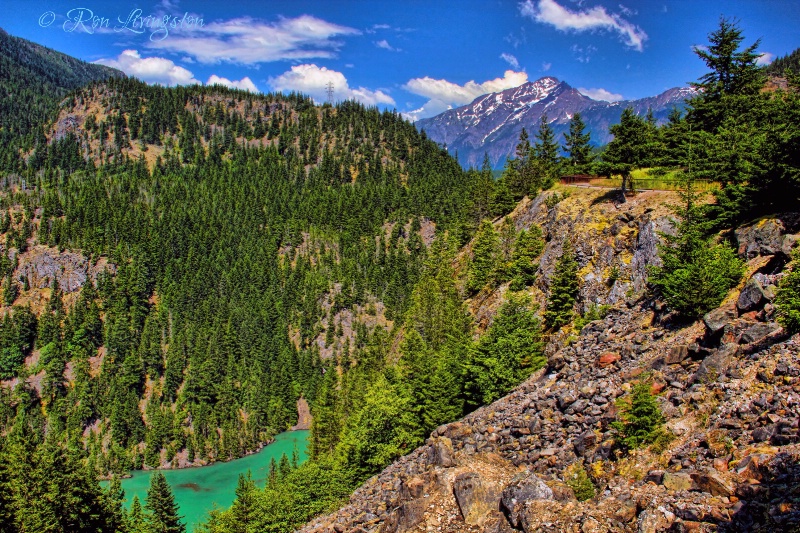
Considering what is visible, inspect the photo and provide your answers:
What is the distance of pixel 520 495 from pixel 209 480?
4655 inches

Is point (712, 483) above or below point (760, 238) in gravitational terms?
below

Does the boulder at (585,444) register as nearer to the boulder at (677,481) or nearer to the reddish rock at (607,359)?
the boulder at (677,481)

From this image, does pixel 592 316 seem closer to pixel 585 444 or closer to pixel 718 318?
pixel 718 318

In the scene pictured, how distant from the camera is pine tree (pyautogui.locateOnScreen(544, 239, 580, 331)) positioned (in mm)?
45344

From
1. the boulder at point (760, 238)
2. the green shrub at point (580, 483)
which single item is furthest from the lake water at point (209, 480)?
the boulder at point (760, 238)

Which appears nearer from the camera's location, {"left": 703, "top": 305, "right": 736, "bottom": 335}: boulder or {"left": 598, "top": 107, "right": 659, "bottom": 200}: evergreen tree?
{"left": 703, "top": 305, "right": 736, "bottom": 335}: boulder

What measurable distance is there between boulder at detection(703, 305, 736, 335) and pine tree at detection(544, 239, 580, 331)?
21382 mm

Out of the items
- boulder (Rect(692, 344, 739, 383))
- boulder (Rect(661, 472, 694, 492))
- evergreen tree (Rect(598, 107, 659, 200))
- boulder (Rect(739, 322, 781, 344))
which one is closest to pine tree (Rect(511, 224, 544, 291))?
evergreen tree (Rect(598, 107, 659, 200))

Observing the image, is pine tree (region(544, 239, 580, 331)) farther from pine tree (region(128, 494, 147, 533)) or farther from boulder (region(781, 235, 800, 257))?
pine tree (region(128, 494, 147, 533))

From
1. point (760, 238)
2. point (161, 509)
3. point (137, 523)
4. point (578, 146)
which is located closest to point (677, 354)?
point (760, 238)

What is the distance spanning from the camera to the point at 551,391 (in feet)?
91.7

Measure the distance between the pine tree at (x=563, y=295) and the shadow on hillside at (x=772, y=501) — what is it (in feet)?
101

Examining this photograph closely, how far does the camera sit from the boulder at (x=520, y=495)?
18.6m

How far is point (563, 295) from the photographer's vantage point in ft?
148
